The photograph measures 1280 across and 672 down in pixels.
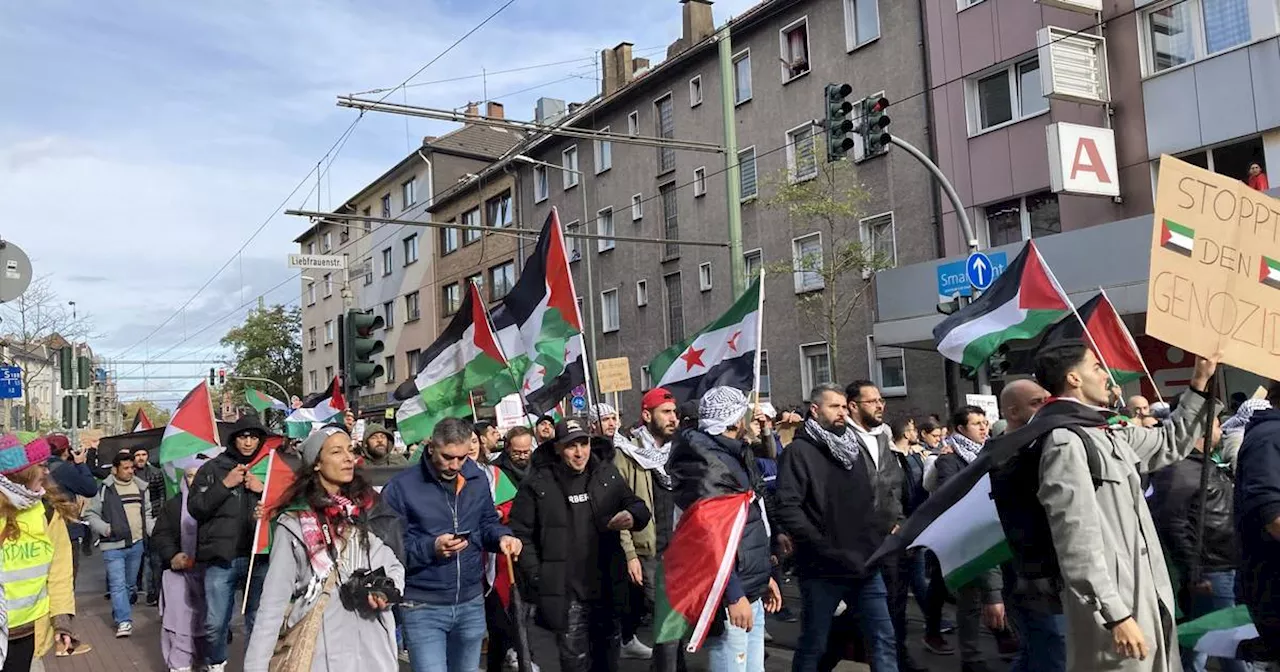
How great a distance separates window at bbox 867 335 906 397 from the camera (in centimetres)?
2308

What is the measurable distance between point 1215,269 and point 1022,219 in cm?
1653

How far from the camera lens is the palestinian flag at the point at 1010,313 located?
7.91 m

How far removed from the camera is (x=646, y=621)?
970 centimetres

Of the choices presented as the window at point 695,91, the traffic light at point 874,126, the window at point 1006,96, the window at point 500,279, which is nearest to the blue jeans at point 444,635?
the traffic light at point 874,126

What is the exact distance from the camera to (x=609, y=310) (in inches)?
1396

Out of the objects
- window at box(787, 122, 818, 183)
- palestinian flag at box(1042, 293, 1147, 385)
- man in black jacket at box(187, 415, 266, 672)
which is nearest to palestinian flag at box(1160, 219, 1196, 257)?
palestinian flag at box(1042, 293, 1147, 385)

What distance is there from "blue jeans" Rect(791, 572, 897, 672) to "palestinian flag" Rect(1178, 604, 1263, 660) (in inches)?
62.2

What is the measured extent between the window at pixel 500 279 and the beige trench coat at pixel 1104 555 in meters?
38.9

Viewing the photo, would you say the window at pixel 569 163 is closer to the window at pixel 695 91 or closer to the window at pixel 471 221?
the window at pixel 695 91

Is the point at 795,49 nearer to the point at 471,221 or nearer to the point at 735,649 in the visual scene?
the point at 471,221

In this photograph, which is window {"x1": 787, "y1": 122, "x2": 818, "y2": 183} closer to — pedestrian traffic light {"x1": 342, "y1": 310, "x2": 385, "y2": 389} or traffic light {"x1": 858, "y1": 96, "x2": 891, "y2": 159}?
traffic light {"x1": 858, "y1": 96, "x2": 891, "y2": 159}

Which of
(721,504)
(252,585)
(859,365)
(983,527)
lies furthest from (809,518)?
(859,365)

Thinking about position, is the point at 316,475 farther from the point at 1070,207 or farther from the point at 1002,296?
the point at 1070,207

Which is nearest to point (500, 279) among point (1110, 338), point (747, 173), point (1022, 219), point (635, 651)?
point (747, 173)
